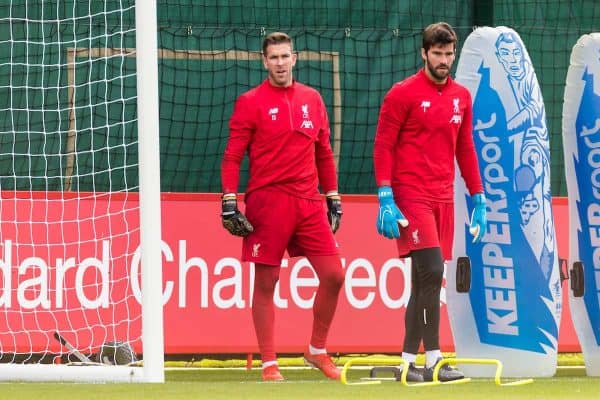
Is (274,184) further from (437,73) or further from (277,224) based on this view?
(437,73)

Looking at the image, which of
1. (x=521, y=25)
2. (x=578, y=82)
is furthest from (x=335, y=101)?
(x=578, y=82)

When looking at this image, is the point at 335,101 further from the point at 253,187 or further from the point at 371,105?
the point at 253,187

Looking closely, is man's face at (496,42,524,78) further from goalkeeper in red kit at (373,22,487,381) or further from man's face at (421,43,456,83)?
man's face at (421,43,456,83)

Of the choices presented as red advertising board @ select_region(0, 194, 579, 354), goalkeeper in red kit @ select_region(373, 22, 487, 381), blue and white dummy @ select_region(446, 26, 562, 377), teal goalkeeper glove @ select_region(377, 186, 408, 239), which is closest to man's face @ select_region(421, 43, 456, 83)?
goalkeeper in red kit @ select_region(373, 22, 487, 381)

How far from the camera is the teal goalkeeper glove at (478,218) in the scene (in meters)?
8.05

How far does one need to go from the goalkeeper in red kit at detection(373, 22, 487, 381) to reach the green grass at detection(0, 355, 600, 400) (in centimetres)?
37

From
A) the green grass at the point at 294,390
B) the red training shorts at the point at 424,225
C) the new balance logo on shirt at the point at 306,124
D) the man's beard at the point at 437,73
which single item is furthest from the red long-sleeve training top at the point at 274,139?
the green grass at the point at 294,390

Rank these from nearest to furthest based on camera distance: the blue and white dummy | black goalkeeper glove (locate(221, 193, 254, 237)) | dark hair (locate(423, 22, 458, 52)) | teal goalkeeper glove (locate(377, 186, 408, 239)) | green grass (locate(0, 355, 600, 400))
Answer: green grass (locate(0, 355, 600, 400)), teal goalkeeper glove (locate(377, 186, 408, 239)), dark hair (locate(423, 22, 458, 52)), black goalkeeper glove (locate(221, 193, 254, 237)), the blue and white dummy

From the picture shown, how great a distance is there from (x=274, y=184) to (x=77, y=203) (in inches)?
79.9

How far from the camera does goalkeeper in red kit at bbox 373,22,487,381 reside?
25.3 feet

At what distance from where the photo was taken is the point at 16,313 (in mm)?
9352

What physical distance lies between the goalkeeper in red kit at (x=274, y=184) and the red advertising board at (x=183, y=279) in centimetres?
137

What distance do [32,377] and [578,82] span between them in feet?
11.2

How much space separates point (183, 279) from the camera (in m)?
9.66
